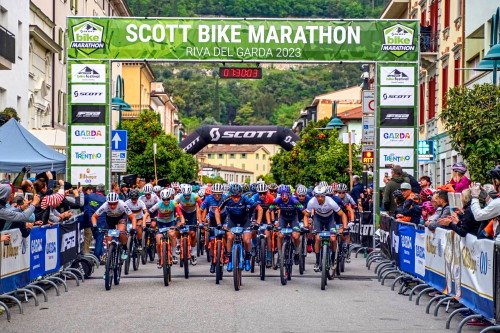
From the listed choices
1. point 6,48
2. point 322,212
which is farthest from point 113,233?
point 6,48

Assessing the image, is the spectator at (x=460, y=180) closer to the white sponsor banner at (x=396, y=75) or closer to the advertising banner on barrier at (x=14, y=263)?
the white sponsor banner at (x=396, y=75)

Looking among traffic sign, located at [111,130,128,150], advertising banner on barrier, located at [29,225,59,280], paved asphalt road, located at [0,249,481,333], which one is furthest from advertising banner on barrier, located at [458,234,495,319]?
traffic sign, located at [111,130,128,150]

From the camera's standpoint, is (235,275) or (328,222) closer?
(235,275)

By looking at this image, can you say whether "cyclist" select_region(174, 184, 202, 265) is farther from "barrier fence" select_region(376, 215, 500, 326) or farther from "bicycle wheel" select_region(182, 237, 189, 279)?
"barrier fence" select_region(376, 215, 500, 326)

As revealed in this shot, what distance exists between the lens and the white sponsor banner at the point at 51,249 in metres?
15.6

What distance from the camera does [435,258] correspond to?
44.3ft

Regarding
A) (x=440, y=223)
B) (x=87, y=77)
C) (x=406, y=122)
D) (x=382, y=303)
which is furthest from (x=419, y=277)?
(x=87, y=77)

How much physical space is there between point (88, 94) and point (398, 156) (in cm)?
815

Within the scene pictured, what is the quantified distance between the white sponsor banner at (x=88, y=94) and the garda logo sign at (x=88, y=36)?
96 centimetres

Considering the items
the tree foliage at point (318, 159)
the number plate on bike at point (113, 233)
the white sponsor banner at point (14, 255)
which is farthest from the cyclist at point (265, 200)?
the tree foliage at point (318, 159)

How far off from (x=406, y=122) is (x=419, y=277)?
32.8 feet

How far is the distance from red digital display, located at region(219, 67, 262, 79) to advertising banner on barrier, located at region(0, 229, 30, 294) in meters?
10.4

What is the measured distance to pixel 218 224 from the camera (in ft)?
56.3

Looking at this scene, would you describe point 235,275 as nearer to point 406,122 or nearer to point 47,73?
point 406,122
